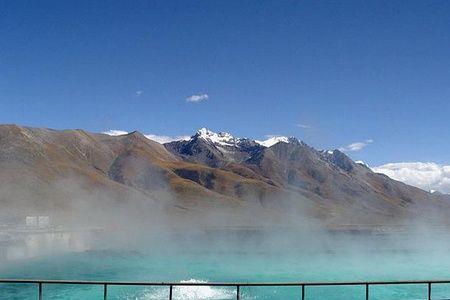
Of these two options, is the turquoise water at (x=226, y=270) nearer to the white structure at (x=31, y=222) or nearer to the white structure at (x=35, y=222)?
the white structure at (x=35, y=222)

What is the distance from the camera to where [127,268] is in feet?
194

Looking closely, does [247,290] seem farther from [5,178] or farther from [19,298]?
[5,178]

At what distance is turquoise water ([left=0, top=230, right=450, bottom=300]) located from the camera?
1479 inches

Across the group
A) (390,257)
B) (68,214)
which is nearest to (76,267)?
(390,257)

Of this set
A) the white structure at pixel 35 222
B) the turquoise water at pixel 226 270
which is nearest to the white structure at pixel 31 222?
the white structure at pixel 35 222

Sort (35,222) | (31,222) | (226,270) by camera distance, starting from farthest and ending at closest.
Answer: (35,222), (31,222), (226,270)

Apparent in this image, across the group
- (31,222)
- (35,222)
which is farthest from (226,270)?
(35,222)

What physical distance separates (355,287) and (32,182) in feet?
574

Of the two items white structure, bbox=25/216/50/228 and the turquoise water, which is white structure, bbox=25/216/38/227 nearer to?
white structure, bbox=25/216/50/228

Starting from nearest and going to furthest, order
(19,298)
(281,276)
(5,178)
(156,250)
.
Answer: (19,298) → (281,276) → (156,250) → (5,178)

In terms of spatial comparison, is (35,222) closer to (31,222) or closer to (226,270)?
(31,222)

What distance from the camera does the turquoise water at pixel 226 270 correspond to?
3756 cm

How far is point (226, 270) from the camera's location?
56156mm

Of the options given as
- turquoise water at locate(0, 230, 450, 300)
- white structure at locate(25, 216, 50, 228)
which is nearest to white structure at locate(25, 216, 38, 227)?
white structure at locate(25, 216, 50, 228)
